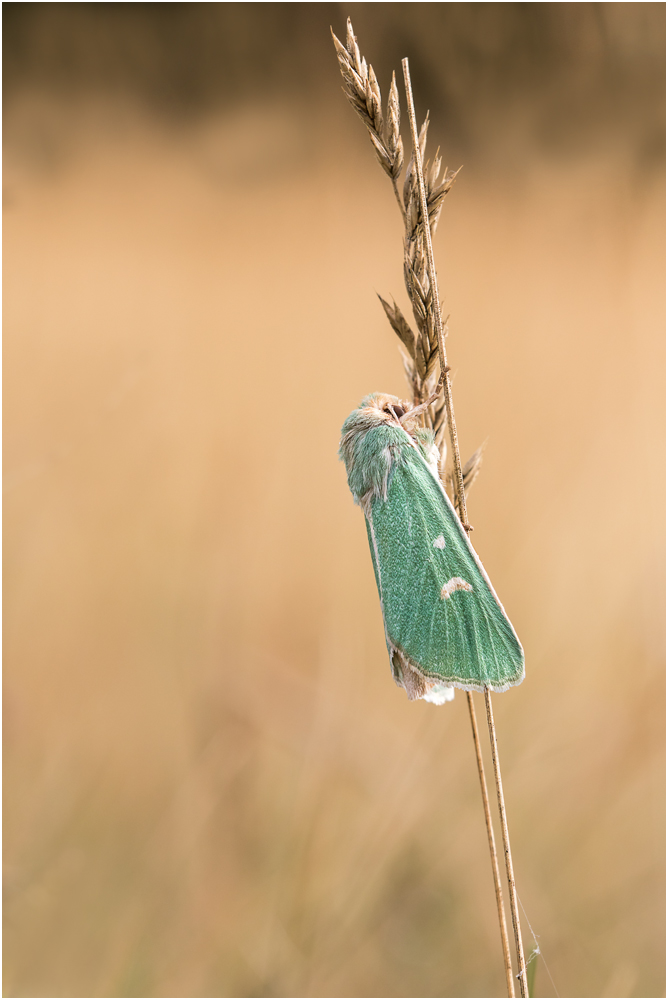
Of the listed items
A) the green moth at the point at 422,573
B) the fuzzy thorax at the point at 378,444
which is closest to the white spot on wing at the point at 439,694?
the green moth at the point at 422,573

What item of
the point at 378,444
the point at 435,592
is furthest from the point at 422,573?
the point at 378,444

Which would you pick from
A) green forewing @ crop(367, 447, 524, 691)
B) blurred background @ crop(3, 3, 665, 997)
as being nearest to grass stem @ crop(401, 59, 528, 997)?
green forewing @ crop(367, 447, 524, 691)

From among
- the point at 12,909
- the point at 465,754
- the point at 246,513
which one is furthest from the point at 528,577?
the point at 12,909

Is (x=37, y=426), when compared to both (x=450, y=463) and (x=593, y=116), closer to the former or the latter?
(x=450, y=463)

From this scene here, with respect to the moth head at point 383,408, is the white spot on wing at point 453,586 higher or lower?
lower

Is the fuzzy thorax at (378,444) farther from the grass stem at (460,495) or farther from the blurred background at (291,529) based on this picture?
the blurred background at (291,529)

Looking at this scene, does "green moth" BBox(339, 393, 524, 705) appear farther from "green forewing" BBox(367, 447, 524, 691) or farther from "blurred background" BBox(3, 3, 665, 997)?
"blurred background" BBox(3, 3, 665, 997)

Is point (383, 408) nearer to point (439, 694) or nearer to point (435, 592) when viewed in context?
point (435, 592)

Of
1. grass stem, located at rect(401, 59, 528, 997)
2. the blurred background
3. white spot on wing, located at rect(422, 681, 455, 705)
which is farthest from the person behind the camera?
the blurred background
